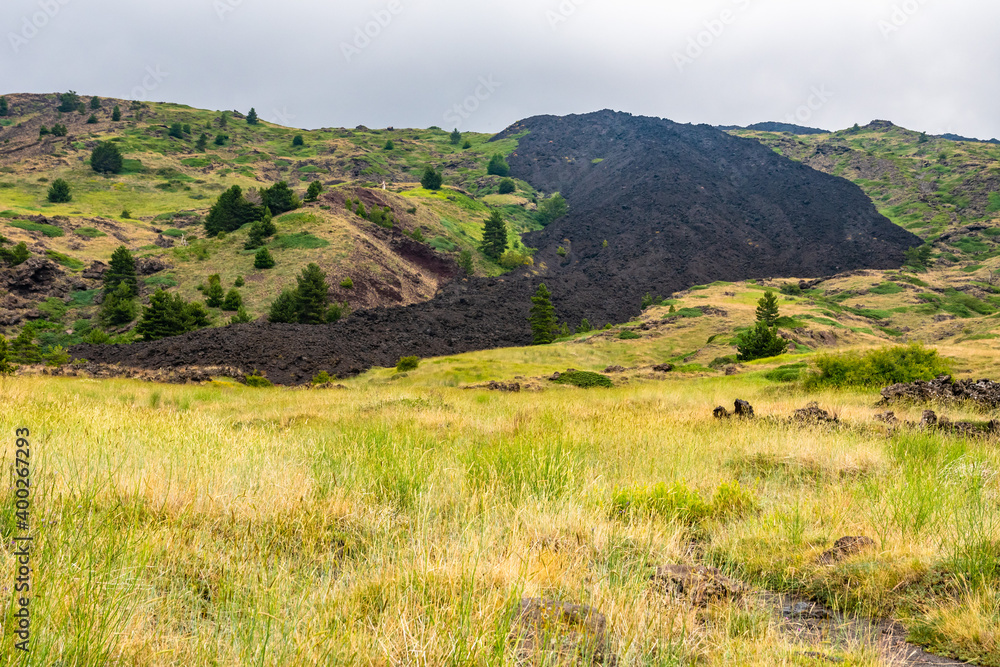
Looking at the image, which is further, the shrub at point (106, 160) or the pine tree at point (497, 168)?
the pine tree at point (497, 168)

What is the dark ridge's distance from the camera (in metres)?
36.2

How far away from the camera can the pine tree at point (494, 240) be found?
75062 millimetres

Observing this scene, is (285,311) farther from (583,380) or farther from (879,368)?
(879,368)

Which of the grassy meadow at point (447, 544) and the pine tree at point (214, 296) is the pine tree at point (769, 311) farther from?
the pine tree at point (214, 296)

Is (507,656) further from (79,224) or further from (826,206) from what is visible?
(826,206)

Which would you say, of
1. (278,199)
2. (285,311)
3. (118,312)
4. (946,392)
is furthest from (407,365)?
(278,199)

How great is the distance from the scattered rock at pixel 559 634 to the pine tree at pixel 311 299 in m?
44.4

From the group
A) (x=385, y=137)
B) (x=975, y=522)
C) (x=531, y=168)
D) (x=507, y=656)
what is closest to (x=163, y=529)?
(x=507, y=656)

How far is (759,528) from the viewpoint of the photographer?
13.3 ft

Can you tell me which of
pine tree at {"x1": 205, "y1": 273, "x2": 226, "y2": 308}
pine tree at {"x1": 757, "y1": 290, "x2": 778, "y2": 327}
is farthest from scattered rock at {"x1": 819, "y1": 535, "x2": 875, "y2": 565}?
pine tree at {"x1": 205, "y1": 273, "x2": 226, "y2": 308}

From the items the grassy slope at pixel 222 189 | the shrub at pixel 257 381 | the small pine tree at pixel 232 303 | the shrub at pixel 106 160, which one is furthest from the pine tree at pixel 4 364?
the shrub at pixel 106 160

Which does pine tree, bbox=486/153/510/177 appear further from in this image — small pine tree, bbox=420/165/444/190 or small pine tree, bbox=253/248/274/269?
small pine tree, bbox=253/248/274/269

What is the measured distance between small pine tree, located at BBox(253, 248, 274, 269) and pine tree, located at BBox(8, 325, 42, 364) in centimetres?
1894

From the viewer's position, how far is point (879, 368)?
1958cm
